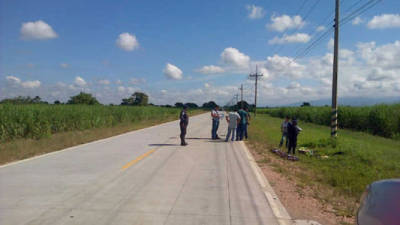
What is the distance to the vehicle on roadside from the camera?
7.11ft

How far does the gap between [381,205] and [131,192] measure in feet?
14.9

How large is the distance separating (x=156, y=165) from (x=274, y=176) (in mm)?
3452

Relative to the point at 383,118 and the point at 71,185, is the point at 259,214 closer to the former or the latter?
the point at 71,185

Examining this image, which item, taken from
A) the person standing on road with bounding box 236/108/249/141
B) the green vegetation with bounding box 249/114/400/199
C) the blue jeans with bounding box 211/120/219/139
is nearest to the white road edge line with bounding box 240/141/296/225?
the green vegetation with bounding box 249/114/400/199

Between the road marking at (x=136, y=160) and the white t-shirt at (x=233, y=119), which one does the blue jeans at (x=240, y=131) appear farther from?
the road marking at (x=136, y=160)

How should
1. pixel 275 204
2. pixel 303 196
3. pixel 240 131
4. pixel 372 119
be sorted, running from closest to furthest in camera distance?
pixel 275 204
pixel 303 196
pixel 240 131
pixel 372 119

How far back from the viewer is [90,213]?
4543 mm

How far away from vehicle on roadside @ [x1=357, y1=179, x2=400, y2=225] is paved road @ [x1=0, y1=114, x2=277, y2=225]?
2021mm

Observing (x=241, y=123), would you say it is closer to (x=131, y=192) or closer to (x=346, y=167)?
(x=346, y=167)

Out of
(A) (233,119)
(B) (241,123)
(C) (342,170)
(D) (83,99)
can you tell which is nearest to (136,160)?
(C) (342,170)

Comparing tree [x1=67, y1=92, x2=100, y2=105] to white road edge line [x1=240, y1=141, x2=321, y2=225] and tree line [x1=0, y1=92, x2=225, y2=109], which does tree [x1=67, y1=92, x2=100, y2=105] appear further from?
white road edge line [x1=240, y1=141, x2=321, y2=225]

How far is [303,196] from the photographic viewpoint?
5914 millimetres

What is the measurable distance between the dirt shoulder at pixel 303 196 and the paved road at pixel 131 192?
0.51 metres

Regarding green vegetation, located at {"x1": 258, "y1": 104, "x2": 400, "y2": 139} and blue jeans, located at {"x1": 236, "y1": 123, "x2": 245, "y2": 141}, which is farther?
green vegetation, located at {"x1": 258, "y1": 104, "x2": 400, "y2": 139}
